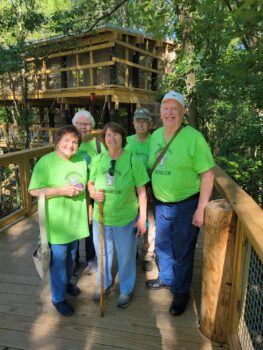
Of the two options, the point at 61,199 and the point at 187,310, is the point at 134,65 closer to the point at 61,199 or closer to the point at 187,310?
the point at 61,199

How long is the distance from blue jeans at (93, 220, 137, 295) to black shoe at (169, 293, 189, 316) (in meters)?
0.39

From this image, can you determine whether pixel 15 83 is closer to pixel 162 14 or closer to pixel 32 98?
pixel 32 98

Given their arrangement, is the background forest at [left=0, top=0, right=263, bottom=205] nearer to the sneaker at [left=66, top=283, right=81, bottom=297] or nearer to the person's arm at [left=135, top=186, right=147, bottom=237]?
the person's arm at [left=135, top=186, right=147, bottom=237]

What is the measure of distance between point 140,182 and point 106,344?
123cm

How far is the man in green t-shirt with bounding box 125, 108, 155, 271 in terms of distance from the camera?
3.06 meters

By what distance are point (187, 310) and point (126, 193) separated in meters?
1.16

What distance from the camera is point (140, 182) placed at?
250 cm

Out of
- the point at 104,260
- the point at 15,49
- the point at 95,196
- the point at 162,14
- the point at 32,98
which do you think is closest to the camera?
the point at 95,196

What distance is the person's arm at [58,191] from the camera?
2.33 metres

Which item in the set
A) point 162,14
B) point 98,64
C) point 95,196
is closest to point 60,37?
point 98,64

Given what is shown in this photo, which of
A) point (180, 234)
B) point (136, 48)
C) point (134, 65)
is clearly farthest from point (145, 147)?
point (136, 48)

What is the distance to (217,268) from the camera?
2.17 m

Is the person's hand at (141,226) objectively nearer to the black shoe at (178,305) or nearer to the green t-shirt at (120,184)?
the green t-shirt at (120,184)

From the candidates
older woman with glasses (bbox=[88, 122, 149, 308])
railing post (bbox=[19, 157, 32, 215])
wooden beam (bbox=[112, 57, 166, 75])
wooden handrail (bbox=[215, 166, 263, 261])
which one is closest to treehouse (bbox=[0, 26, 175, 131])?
wooden beam (bbox=[112, 57, 166, 75])
